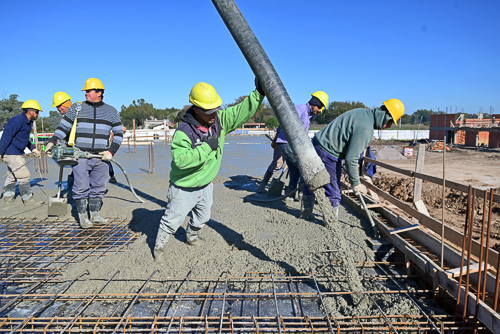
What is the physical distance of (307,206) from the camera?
14.2ft

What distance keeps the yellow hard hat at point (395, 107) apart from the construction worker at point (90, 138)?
338 centimetres

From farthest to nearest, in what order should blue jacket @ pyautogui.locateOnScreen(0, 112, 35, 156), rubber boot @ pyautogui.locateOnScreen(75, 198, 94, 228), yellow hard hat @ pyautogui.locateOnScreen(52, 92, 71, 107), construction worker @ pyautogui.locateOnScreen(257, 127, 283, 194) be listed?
construction worker @ pyautogui.locateOnScreen(257, 127, 283, 194) → blue jacket @ pyautogui.locateOnScreen(0, 112, 35, 156) → yellow hard hat @ pyautogui.locateOnScreen(52, 92, 71, 107) → rubber boot @ pyautogui.locateOnScreen(75, 198, 94, 228)

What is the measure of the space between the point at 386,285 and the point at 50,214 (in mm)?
4415

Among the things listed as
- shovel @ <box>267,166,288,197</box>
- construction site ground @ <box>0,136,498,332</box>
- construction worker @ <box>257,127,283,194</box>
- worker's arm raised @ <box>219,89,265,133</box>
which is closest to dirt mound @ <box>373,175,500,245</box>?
construction site ground @ <box>0,136,498,332</box>

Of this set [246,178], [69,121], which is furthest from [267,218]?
[246,178]

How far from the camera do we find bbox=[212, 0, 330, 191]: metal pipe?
249 centimetres

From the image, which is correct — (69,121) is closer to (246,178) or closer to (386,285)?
(386,285)

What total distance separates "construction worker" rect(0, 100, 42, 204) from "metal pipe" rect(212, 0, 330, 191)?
4.61 m

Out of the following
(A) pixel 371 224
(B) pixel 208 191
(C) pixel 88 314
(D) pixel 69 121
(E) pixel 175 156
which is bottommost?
(C) pixel 88 314

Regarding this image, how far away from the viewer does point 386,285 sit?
2.82m

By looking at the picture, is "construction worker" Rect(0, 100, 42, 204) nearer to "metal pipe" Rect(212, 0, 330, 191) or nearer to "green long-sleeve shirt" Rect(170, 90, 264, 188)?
"green long-sleeve shirt" Rect(170, 90, 264, 188)

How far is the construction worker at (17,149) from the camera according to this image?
5480 mm

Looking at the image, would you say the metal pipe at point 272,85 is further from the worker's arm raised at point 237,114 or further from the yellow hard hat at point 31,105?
the yellow hard hat at point 31,105

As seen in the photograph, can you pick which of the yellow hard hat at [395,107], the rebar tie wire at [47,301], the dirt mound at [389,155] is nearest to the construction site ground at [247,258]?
the rebar tie wire at [47,301]
